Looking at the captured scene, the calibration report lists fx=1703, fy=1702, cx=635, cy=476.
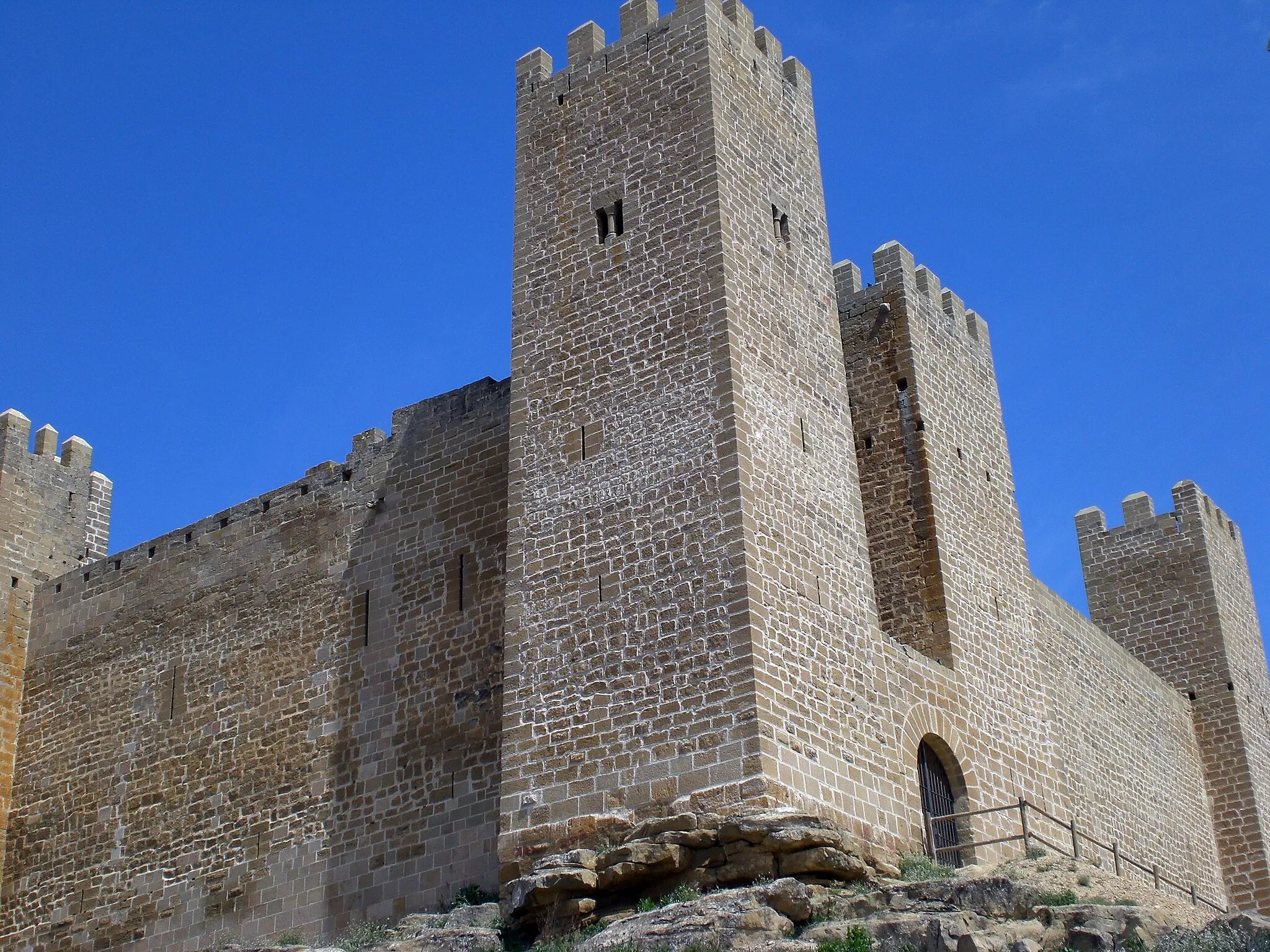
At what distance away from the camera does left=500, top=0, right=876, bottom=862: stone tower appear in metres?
14.8

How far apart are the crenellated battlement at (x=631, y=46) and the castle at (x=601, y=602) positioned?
53 mm

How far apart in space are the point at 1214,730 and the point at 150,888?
615 inches

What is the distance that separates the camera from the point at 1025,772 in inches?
737

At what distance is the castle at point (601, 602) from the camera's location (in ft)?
50.0

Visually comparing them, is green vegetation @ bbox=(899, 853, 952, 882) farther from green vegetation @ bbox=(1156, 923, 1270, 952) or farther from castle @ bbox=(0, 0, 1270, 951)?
green vegetation @ bbox=(1156, 923, 1270, 952)

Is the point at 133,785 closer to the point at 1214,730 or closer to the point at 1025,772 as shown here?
the point at 1025,772

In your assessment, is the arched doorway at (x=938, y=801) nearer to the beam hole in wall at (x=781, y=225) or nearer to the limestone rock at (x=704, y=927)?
the limestone rock at (x=704, y=927)

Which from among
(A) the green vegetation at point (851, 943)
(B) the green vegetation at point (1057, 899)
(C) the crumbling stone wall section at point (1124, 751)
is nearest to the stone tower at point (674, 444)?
(A) the green vegetation at point (851, 943)

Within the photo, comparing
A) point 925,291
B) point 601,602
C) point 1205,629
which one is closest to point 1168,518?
point 1205,629

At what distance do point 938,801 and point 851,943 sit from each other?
4.72 metres

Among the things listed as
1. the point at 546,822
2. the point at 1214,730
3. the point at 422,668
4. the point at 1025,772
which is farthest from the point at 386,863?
the point at 1214,730

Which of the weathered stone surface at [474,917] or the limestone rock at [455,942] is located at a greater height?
the weathered stone surface at [474,917]

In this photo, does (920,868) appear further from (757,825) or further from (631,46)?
(631,46)

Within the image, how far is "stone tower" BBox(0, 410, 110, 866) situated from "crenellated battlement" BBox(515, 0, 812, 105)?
934 cm
